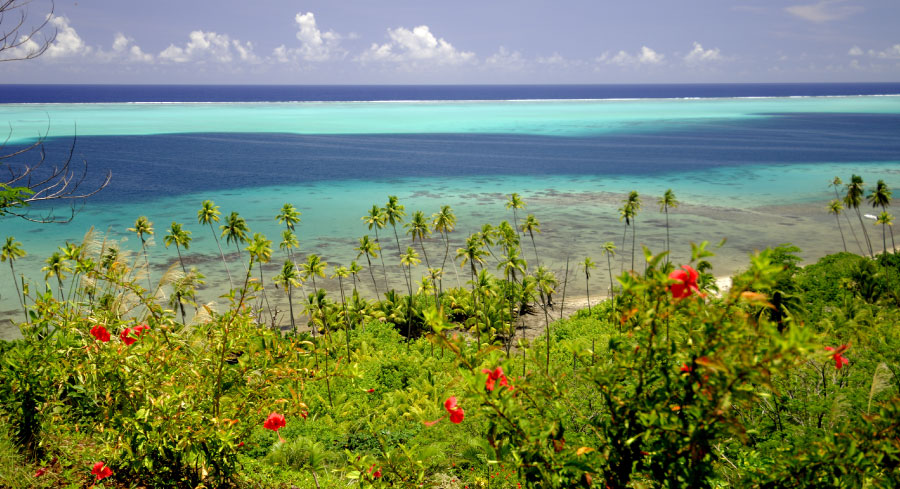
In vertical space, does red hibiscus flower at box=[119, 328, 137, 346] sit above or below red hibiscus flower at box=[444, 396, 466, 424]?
above

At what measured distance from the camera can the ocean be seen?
41.2 m

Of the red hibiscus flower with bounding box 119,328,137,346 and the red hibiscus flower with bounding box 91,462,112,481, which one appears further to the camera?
the red hibiscus flower with bounding box 119,328,137,346

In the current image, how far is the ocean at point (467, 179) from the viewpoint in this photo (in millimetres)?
41250

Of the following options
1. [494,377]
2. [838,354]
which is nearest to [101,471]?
[494,377]

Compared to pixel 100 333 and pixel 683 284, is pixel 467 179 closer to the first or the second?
pixel 100 333

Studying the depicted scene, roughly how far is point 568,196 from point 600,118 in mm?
113956

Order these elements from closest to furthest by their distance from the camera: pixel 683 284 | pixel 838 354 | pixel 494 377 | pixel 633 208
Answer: pixel 683 284
pixel 494 377
pixel 838 354
pixel 633 208

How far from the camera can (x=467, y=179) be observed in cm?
6850

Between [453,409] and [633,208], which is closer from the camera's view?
[453,409]

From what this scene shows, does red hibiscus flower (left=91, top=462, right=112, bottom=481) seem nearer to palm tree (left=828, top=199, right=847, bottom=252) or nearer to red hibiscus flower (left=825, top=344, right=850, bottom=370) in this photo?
red hibiscus flower (left=825, top=344, right=850, bottom=370)

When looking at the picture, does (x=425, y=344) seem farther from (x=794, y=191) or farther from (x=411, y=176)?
(x=794, y=191)

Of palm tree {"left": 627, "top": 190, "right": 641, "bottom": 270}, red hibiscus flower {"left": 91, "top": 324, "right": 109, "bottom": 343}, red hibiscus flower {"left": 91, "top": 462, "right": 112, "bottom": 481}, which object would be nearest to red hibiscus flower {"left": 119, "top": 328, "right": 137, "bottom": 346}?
red hibiscus flower {"left": 91, "top": 324, "right": 109, "bottom": 343}

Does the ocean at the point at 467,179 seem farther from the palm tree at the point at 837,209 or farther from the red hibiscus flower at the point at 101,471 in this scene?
the red hibiscus flower at the point at 101,471

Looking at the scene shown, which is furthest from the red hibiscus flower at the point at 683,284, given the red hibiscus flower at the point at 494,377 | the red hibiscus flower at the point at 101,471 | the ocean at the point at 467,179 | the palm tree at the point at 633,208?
the palm tree at the point at 633,208
